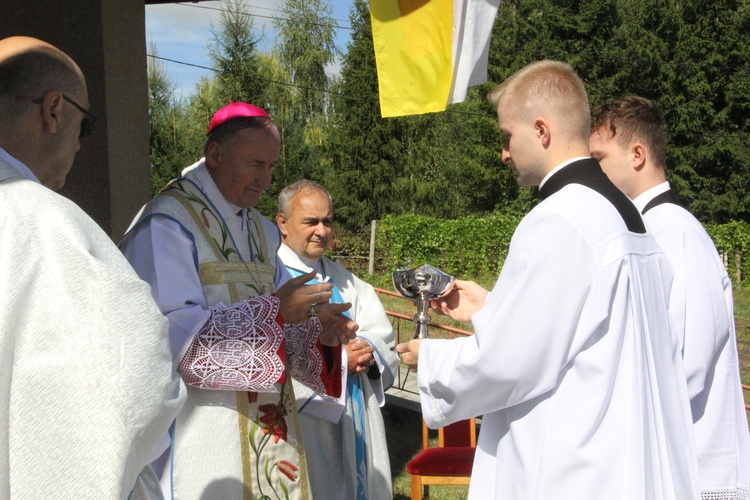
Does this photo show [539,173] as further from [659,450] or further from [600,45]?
[600,45]

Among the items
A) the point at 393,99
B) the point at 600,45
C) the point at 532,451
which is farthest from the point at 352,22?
the point at 532,451

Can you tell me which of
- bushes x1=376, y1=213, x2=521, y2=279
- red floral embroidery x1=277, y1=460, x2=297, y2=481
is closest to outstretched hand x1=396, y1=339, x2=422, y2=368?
red floral embroidery x1=277, y1=460, x2=297, y2=481

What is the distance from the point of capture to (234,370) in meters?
2.72

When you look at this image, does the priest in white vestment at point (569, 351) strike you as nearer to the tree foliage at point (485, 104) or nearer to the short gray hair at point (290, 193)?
the short gray hair at point (290, 193)

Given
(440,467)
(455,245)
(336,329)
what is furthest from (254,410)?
(455,245)

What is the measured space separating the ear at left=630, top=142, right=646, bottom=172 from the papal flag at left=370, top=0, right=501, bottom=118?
79cm

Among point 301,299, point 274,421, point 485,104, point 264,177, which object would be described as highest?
point 485,104

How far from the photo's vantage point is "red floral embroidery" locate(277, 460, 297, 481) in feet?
9.92

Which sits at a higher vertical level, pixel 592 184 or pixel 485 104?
pixel 485 104

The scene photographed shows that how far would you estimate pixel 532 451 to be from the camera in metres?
2.25

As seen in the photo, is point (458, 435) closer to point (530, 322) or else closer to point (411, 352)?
point (411, 352)

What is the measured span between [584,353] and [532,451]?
0.33 meters

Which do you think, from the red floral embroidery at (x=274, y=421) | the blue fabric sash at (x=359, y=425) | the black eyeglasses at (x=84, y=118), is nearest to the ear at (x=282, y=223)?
the blue fabric sash at (x=359, y=425)

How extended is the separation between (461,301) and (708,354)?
35.8 inches
